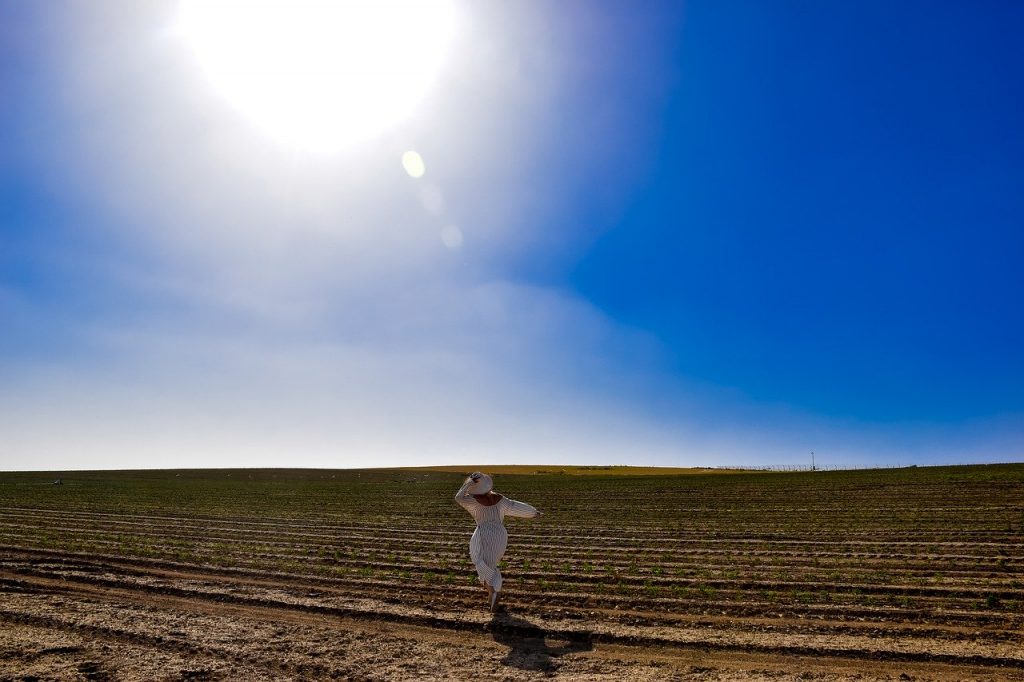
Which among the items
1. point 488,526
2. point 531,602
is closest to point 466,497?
point 488,526

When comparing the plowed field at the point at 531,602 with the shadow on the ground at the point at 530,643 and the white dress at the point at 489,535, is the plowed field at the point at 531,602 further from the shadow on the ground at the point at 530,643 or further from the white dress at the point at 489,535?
the white dress at the point at 489,535

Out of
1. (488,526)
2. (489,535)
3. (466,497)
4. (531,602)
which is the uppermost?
(466,497)

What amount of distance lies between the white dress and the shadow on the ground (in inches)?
25.2

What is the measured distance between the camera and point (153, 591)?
10492mm

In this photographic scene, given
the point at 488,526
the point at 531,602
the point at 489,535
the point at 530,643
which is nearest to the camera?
the point at 530,643

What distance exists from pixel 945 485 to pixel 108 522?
141ft

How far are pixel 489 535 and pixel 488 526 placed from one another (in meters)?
0.15

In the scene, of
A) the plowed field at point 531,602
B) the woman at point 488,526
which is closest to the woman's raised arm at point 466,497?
the woman at point 488,526

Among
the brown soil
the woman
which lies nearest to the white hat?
the woman

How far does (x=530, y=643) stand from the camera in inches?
296

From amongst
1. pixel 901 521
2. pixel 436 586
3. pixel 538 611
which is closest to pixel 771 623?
pixel 538 611

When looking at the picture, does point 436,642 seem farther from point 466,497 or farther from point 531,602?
point 531,602

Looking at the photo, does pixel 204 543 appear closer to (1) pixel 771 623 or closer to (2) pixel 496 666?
(2) pixel 496 666

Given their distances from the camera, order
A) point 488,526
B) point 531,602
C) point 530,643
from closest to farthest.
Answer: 1. point 530,643
2. point 488,526
3. point 531,602
